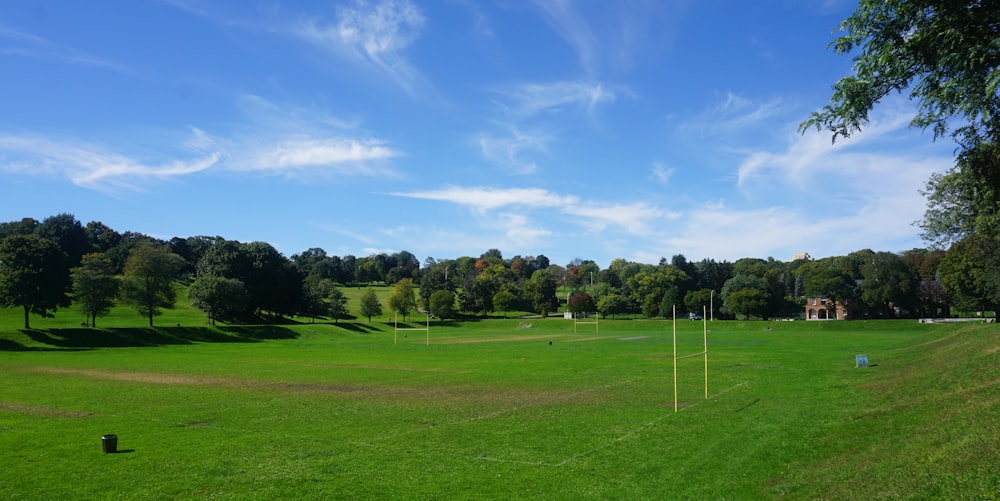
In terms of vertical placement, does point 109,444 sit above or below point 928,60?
below

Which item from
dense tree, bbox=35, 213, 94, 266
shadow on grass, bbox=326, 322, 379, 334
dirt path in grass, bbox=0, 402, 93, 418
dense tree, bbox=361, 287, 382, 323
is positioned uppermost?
dense tree, bbox=35, 213, 94, 266

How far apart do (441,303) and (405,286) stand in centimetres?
893

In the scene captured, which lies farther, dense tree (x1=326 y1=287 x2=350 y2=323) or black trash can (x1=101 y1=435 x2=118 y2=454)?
dense tree (x1=326 y1=287 x2=350 y2=323)

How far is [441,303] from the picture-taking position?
457 feet

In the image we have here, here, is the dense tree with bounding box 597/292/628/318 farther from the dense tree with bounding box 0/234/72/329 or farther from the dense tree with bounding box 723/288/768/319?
the dense tree with bounding box 0/234/72/329

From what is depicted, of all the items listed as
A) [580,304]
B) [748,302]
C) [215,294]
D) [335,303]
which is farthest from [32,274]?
[748,302]

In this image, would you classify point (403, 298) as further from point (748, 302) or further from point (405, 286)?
point (748, 302)

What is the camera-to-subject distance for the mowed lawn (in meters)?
A: 13.1

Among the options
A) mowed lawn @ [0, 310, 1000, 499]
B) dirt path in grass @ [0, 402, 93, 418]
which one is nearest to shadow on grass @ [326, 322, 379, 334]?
mowed lawn @ [0, 310, 1000, 499]

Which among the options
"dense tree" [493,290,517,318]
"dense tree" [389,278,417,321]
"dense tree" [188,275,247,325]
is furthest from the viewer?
"dense tree" [493,290,517,318]

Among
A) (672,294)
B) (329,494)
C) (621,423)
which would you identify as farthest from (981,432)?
(672,294)

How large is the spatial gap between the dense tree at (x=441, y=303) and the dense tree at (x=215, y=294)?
159ft

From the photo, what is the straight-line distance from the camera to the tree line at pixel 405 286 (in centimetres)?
7625

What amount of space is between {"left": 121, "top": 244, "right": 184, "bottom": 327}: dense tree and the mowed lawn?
53.0m
